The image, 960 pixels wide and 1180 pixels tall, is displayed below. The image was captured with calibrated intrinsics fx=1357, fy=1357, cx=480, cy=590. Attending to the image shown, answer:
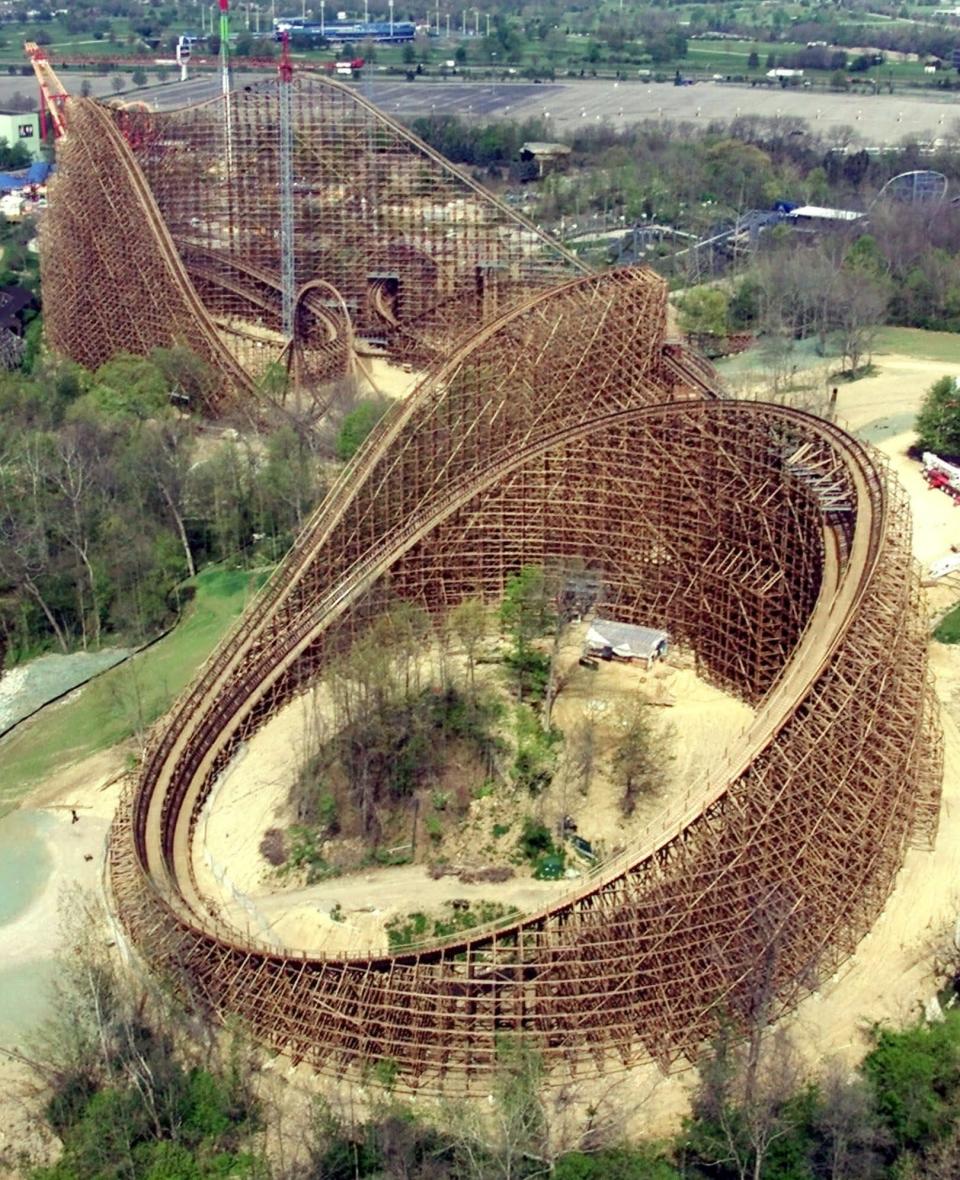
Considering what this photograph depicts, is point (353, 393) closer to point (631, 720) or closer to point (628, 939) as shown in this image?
point (631, 720)

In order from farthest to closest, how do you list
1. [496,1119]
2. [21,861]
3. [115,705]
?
[115,705] < [21,861] < [496,1119]

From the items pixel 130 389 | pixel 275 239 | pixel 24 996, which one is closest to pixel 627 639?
pixel 24 996

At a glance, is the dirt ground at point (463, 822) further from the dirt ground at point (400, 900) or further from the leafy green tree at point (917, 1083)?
the leafy green tree at point (917, 1083)

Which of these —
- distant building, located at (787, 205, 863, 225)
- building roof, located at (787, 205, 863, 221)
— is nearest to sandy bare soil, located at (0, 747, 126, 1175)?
distant building, located at (787, 205, 863, 225)

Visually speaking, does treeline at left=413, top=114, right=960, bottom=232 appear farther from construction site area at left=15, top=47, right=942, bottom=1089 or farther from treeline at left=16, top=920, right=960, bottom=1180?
treeline at left=16, top=920, right=960, bottom=1180

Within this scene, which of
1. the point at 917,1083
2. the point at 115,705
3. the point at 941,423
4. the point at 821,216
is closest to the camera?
the point at 917,1083

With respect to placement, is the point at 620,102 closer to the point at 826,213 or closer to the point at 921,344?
the point at 826,213
